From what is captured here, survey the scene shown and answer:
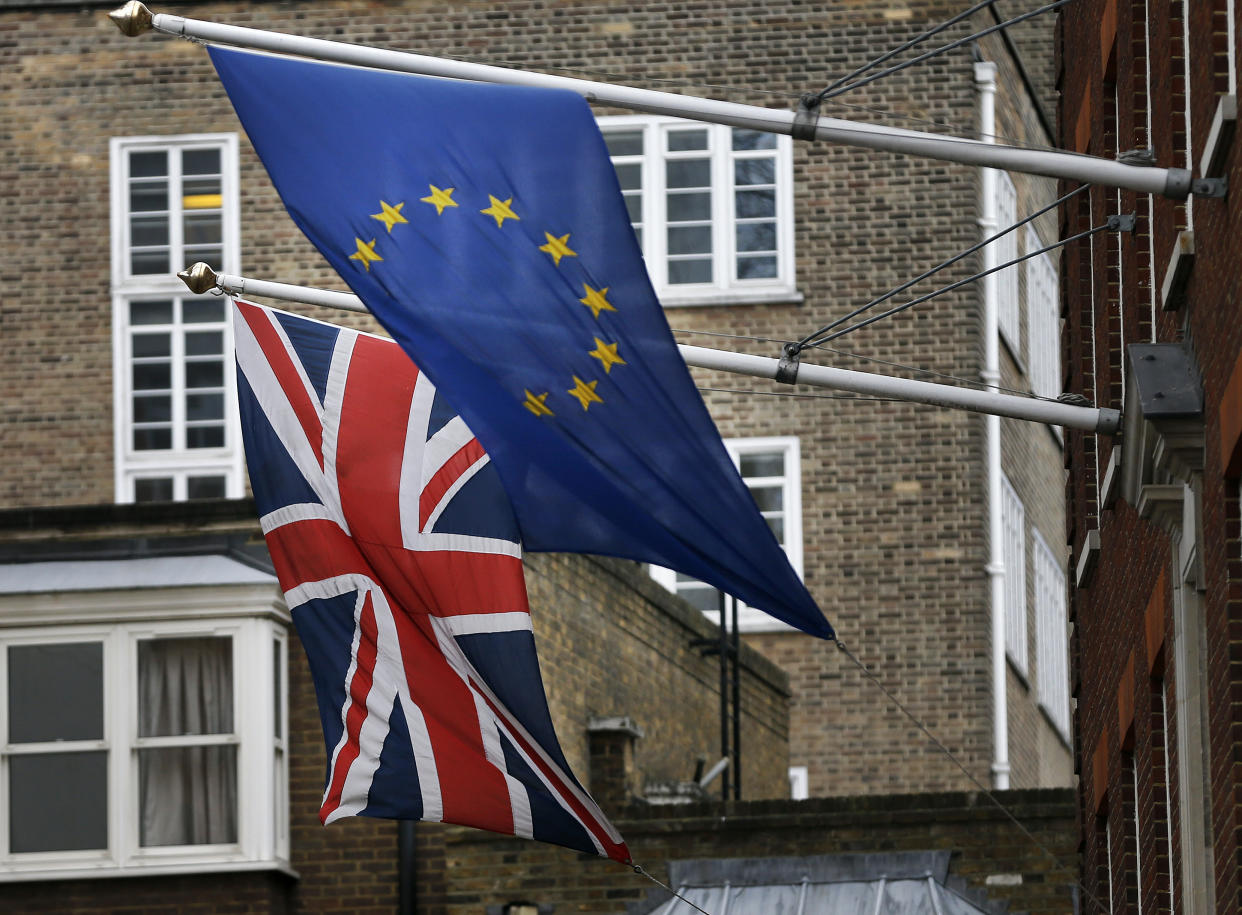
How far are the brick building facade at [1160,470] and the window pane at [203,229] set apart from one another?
1897 cm

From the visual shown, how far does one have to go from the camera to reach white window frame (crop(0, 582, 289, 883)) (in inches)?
885

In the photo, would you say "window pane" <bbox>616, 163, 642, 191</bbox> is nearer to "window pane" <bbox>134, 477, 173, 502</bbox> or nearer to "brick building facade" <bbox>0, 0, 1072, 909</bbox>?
"brick building facade" <bbox>0, 0, 1072, 909</bbox>

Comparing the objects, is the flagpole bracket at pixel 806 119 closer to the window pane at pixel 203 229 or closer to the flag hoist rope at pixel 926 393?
the flag hoist rope at pixel 926 393

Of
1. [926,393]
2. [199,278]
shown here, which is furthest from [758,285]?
[926,393]

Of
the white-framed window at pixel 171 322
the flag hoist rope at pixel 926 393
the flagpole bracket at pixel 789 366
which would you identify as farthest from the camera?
the white-framed window at pixel 171 322

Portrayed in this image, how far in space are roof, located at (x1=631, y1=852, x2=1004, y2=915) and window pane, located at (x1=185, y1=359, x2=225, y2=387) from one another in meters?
15.4

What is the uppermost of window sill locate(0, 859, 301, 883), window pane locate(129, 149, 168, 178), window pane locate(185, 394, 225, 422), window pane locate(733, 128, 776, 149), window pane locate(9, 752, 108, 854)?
window pane locate(129, 149, 168, 178)

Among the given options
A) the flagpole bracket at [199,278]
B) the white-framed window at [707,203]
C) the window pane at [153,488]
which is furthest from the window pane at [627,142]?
the flagpole bracket at [199,278]

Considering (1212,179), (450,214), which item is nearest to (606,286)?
(450,214)

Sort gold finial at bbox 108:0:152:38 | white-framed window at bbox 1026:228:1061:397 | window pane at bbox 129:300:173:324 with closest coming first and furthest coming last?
gold finial at bbox 108:0:152:38 → window pane at bbox 129:300:173:324 → white-framed window at bbox 1026:228:1061:397

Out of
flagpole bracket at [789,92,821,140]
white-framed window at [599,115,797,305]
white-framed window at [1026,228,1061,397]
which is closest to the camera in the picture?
flagpole bracket at [789,92,821,140]

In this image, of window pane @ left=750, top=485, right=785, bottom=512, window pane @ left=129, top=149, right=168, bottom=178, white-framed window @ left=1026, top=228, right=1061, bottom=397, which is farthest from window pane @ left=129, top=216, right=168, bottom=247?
white-framed window @ left=1026, top=228, right=1061, bottom=397

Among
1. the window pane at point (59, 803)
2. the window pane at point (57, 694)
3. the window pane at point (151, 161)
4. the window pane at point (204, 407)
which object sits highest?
the window pane at point (151, 161)

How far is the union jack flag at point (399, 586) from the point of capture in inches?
564
